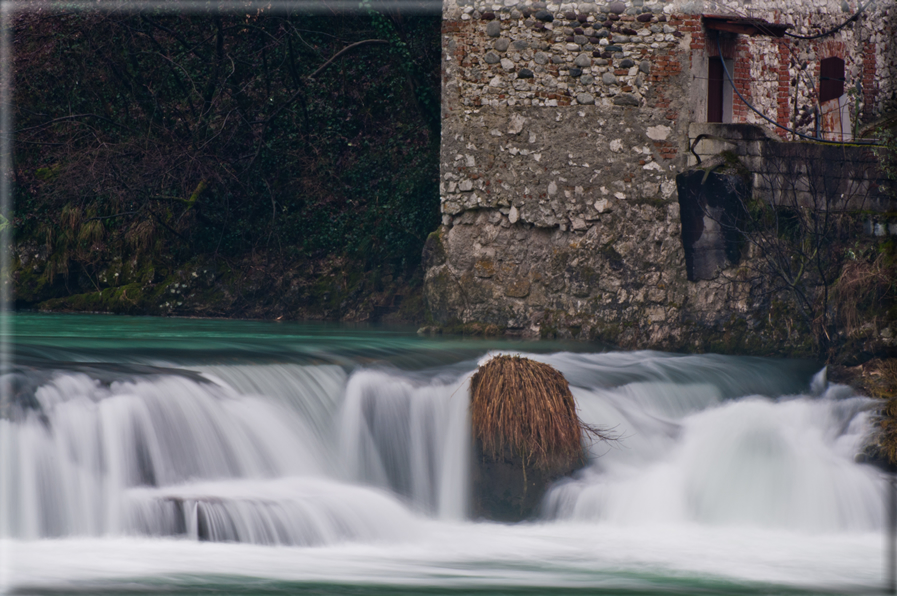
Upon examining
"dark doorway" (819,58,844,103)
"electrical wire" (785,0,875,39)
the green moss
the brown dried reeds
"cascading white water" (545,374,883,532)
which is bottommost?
"cascading white water" (545,374,883,532)

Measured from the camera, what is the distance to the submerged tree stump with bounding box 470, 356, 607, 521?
7.63 meters

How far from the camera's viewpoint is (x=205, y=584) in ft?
19.0

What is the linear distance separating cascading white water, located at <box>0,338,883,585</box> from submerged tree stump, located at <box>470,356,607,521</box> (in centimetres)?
14

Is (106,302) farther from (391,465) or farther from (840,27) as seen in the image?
(840,27)

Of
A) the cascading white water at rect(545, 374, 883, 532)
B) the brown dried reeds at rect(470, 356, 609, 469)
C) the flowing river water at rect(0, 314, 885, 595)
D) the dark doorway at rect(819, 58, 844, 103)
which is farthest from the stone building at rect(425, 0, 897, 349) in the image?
the brown dried reeds at rect(470, 356, 609, 469)

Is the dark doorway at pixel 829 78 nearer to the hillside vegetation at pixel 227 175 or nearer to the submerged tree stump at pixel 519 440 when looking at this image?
the hillside vegetation at pixel 227 175

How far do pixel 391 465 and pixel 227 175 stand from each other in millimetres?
8293

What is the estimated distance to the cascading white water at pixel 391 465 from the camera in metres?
6.72

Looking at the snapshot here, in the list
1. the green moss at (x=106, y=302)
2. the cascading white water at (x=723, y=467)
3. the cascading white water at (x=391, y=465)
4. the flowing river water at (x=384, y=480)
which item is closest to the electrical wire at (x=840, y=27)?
the flowing river water at (x=384, y=480)

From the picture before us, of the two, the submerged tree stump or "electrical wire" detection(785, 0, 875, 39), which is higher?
"electrical wire" detection(785, 0, 875, 39)

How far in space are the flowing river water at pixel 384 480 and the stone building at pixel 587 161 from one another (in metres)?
1.33

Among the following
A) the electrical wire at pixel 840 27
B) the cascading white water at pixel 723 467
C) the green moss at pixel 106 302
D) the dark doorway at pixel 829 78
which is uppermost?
the electrical wire at pixel 840 27

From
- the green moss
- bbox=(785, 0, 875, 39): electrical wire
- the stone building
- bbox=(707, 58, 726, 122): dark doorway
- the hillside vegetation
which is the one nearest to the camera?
the stone building

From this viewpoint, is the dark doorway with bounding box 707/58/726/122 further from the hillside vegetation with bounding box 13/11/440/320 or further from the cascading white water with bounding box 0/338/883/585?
the hillside vegetation with bounding box 13/11/440/320
